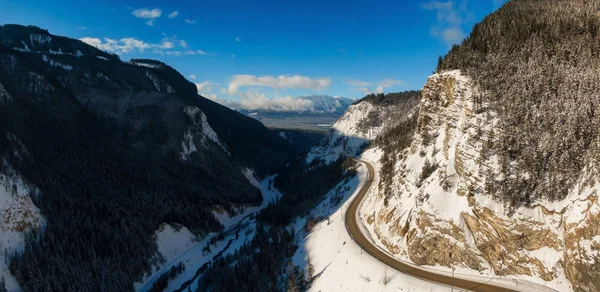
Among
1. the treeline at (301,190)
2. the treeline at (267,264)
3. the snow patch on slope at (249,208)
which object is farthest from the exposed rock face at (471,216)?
the snow patch on slope at (249,208)

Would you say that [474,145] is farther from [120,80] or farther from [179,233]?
[120,80]

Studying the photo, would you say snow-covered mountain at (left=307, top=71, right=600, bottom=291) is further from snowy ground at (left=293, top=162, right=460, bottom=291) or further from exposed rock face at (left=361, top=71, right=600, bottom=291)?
snowy ground at (left=293, top=162, right=460, bottom=291)

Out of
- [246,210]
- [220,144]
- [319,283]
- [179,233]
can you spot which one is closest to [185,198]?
[179,233]

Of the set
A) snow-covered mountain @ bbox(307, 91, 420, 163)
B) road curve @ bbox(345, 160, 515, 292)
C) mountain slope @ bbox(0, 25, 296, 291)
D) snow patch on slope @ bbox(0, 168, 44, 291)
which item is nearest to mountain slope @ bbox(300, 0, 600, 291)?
road curve @ bbox(345, 160, 515, 292)

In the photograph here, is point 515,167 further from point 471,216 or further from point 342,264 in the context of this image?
point 342,264

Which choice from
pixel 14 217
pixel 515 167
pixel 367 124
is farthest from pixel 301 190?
pixel 515 167
